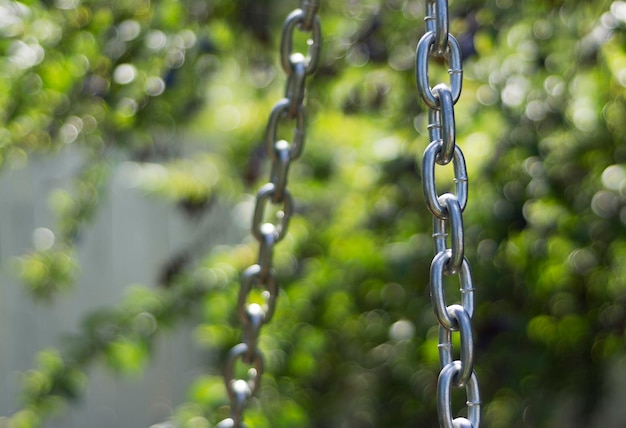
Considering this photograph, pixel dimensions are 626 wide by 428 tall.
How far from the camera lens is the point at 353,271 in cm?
169

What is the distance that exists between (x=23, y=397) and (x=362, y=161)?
0.73 m

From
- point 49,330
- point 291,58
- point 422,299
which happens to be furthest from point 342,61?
point 49,330

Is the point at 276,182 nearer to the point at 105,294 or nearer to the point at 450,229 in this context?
the point at 450,229

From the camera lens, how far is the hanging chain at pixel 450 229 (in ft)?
1.83

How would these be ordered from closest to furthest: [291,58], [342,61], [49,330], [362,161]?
[291,58] < [342,61] < [362,161] < [49,330]

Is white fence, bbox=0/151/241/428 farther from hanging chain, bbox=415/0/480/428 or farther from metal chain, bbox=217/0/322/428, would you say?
hanging chain, bbox=415/0/480/428

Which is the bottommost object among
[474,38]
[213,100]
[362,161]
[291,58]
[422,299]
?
[291,58]

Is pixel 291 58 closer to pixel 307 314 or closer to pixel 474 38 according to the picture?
pixel 474 38

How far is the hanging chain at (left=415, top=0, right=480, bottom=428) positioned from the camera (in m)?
0.56

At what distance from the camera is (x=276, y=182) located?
0.86m

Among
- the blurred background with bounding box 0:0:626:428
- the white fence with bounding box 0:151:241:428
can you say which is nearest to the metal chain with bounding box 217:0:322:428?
the blurred background with bounding box 0:0:626:428

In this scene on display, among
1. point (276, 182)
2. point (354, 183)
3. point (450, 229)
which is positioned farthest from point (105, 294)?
point (450, 229)

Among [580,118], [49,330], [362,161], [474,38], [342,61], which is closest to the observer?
[474,38]

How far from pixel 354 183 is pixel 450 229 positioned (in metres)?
1.08
